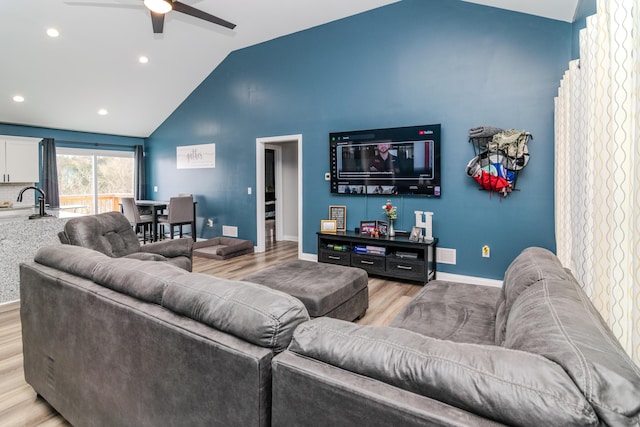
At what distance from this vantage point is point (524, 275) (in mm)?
1829

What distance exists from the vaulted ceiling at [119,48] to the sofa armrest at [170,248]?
2.81 metres

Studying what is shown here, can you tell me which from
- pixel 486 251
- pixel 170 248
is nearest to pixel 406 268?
pixel 486 251

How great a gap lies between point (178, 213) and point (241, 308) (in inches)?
230

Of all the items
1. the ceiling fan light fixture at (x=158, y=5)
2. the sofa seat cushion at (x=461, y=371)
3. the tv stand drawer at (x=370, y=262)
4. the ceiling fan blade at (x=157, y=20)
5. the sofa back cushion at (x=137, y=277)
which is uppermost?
the ceiling fan blade at (x=157, y=20)

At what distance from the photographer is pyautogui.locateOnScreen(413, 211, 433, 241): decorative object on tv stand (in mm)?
4508

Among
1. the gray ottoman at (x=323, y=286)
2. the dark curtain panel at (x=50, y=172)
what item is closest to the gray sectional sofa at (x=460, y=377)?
the gray ottoman at (x=323, y=286)

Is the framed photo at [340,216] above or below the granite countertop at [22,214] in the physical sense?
below

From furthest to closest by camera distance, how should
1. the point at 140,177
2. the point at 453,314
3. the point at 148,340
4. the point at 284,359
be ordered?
the point at 140,177, the point at 453,314, the point at 148,340, the point at 284,359

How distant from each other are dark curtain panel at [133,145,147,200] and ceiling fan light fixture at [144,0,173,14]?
5347mm

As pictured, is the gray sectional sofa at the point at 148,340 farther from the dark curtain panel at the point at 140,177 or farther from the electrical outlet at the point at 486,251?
the dark curtain panel at the point at 140,177

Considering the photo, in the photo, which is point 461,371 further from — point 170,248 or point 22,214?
point 22,214

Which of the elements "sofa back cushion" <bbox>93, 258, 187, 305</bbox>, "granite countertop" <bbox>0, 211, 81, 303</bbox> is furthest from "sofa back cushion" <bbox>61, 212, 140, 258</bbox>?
"sofa back cushion" <bbox>93, 258, 187, 305</bbox>

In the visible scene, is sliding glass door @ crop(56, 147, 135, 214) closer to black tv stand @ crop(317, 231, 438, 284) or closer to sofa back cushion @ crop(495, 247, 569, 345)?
black tv stand @ crop(317, 231, 438, 284)

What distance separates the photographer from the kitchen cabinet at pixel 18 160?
19.3ft
